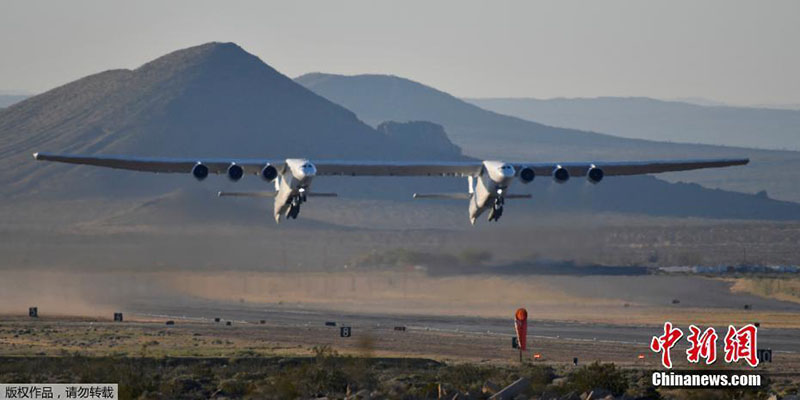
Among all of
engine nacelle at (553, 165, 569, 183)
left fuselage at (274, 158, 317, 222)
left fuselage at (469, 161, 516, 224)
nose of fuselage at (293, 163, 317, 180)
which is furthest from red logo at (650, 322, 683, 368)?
left fuselage at (274, 158, 317, 222)

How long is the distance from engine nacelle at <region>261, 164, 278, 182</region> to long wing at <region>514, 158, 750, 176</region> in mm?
11667

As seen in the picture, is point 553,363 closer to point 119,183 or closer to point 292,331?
point 292,331

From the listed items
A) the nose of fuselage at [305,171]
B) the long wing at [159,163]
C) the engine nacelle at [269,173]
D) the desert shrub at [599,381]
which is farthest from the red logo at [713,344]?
the long wing at [159,163]

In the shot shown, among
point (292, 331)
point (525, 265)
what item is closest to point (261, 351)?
point (292, 331)

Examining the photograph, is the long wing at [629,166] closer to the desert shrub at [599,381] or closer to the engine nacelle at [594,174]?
the engine nacelle at [594,174]

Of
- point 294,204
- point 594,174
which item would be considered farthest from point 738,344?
point 294,204

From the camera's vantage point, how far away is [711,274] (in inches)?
4338

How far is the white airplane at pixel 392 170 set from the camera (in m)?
65.9

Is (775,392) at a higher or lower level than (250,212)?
lower

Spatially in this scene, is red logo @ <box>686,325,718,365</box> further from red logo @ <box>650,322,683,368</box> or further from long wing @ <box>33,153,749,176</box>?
long wing @ <box>33,153,749,176</box>

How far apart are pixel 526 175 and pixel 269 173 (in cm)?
1071

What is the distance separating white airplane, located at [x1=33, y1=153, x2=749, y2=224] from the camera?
65938mm

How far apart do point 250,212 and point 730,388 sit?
67.0 metres

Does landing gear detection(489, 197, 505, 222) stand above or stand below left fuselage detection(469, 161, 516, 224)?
below
